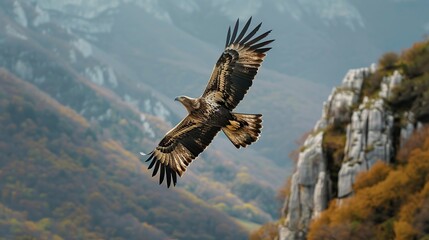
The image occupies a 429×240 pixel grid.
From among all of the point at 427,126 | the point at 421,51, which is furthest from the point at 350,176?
the point at 421,51

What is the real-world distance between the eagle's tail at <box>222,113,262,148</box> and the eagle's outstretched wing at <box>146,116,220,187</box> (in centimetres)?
116

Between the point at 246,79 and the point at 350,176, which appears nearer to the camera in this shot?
the point at 246,79

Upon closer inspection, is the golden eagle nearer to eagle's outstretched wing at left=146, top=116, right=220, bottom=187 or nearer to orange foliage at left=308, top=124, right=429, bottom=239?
eagle's outstretched wing at left=146, top=116, right=220, bottom=187

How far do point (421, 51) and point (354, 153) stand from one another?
17.8 meters

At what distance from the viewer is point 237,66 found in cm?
2655

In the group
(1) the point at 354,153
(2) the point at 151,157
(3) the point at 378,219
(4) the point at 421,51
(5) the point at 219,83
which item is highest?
(4) the point at 421,51

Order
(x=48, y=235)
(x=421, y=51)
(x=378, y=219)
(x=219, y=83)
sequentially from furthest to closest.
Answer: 1. (x=48, y=235)
2. (x=421, y=51)
3. (x=378, y=219)
4. (x=219, y=83)

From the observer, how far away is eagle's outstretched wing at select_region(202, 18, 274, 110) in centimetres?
2623

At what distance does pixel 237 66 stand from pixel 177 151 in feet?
11.7

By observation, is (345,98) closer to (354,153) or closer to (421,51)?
(354,153)

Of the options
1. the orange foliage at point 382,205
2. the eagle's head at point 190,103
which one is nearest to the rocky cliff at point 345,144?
the orange foliage at point 382,205

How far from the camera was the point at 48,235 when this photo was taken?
194500mm

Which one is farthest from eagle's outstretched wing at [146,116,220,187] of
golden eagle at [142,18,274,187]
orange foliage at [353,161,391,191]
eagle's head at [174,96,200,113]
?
orange foliage at [353,161,391,191]

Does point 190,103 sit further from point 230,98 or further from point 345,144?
point 345,144
